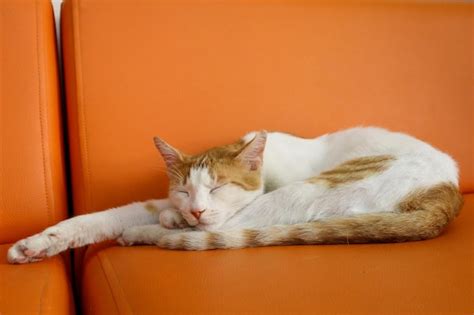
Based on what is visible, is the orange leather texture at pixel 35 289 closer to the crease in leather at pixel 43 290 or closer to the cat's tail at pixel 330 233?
the crease in leather at pixel 43 290

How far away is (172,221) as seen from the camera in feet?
4.15

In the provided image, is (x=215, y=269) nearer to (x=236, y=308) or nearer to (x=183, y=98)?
(x=236, y=308)

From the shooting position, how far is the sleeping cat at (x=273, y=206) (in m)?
1.13

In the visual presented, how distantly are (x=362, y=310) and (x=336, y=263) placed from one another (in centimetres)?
19

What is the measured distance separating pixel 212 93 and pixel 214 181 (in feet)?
1.32

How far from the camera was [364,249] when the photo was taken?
109 centimetres

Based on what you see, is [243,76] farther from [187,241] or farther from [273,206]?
[187,241]

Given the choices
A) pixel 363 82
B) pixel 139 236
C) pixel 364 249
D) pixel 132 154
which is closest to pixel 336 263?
pixel 364 249

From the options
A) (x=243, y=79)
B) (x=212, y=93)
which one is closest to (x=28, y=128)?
(x=212, y=93)

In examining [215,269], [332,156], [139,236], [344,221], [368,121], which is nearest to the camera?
[215,269]

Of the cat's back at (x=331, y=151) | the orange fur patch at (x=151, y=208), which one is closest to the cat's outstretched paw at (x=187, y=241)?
the orange fur patch at (x=151, y=208)

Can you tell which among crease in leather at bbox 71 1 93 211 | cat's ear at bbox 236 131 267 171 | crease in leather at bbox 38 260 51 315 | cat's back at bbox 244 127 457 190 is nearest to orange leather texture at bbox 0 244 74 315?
crease in leather at bbox 38 260 51 315

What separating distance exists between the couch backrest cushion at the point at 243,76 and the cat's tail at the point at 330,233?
Answer: 43 centimetres

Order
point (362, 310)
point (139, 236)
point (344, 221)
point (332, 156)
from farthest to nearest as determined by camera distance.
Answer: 1. point (332, 156)
2. point (139, 236)
3. point (344, 221)
4. point (362, 310)
